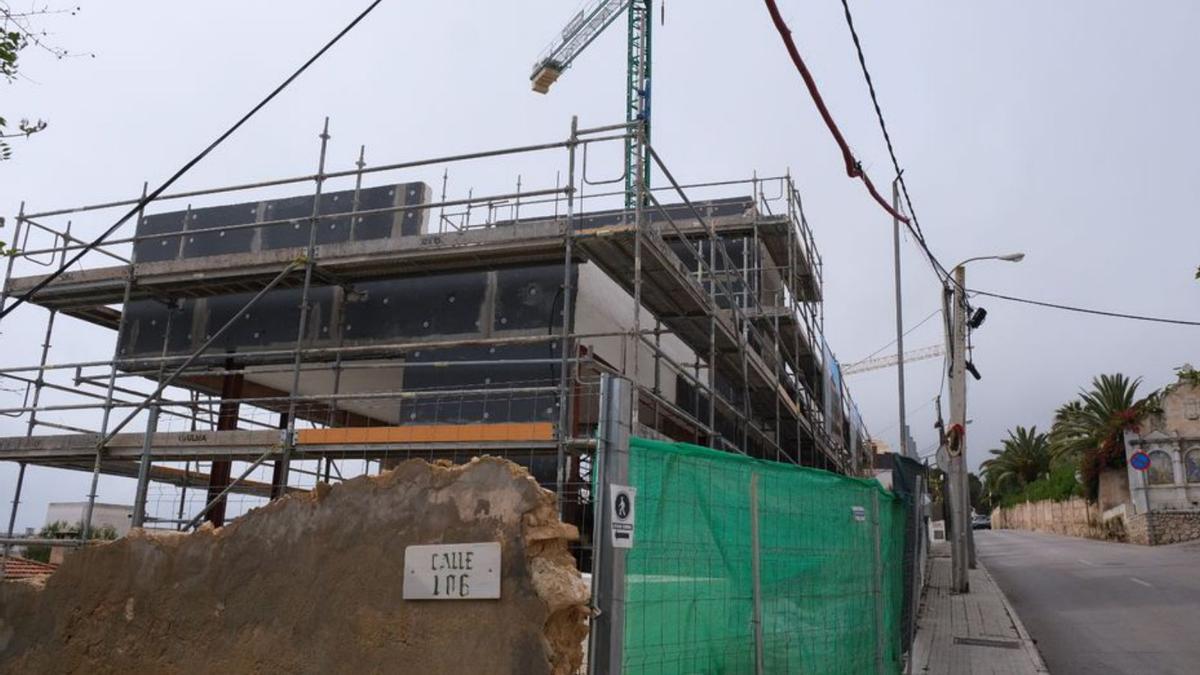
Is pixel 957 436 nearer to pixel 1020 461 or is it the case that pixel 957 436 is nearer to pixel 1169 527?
pixel 1169 527

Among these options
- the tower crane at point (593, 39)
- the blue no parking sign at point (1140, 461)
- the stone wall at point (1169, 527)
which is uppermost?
the tower crane at point (593, 39)

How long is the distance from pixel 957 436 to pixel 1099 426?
3656 centimetres

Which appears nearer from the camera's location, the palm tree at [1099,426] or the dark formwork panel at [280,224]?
the dark formwork panel at [280,224]

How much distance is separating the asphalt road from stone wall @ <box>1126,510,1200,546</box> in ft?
39.4

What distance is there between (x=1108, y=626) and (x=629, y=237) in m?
10.1

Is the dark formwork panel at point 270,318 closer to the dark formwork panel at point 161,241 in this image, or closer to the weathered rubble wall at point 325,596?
the dark formwork panel at point 161,241

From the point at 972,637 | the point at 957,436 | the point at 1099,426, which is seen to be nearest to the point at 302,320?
the point at 972,637

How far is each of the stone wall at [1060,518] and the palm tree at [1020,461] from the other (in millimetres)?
2615

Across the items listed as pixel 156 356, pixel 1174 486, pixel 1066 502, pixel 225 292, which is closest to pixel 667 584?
pixel 225 292

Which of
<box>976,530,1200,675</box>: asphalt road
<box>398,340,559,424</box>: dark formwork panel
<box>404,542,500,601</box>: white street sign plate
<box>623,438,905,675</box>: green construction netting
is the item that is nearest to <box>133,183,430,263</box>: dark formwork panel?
<box>398,340,559,424</box>: dark formwork panel

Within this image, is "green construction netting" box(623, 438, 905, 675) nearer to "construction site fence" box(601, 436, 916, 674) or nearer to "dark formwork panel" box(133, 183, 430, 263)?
"construction site fence" box(601, 436, 916, 674)

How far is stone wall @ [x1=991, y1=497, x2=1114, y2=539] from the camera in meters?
49.6

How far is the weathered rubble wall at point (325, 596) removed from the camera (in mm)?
4492

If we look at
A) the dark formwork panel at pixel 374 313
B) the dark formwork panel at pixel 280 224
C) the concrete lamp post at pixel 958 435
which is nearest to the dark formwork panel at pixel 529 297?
the dark formwork panel at pixel 374 313
